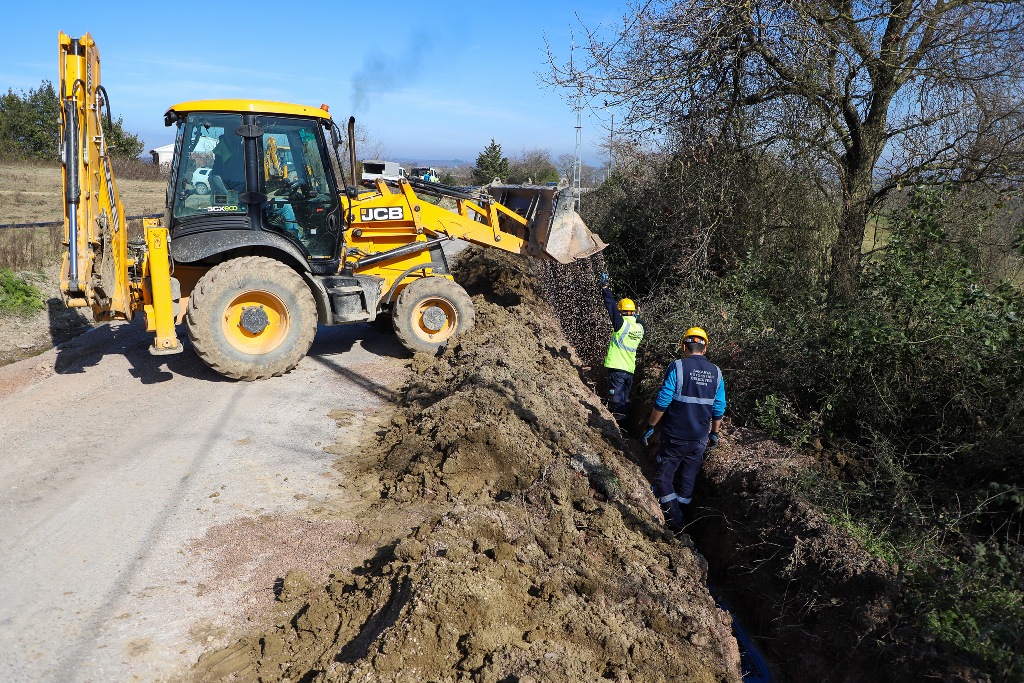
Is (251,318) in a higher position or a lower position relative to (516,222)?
lower

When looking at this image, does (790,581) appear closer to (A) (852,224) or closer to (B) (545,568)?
(B) (545,568)

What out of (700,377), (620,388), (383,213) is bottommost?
(620,388)

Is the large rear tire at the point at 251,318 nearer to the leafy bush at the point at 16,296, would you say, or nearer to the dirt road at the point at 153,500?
the dirt road at the point at 153,500

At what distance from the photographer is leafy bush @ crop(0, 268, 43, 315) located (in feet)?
34.2

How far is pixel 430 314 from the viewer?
346 inches

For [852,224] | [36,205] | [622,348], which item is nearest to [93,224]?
[622,348]

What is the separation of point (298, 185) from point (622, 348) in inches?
156

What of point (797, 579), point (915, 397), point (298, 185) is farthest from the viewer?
point (298, 185)

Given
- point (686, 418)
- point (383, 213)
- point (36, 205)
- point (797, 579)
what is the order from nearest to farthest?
1. point (797, 579)
2. point (686, 418)
3. point (383, 213)
4. point (36, 205)

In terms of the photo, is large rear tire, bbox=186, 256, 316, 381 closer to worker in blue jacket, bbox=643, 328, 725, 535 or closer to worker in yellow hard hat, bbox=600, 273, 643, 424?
Result: worker in yellow hard hat, bbox=600, 273, 643, 424

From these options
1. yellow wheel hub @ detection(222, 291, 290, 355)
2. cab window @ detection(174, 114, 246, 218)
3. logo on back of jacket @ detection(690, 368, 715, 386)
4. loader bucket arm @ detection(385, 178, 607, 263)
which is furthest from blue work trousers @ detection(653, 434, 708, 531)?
cab window @ detection(174, 114, 246, 218)

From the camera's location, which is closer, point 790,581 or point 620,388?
point 790,581

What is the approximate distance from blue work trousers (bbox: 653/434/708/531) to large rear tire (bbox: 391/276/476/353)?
3084mm

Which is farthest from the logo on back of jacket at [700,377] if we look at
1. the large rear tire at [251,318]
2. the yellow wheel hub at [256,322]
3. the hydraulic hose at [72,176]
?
the hydraulic hose at [72,176]
